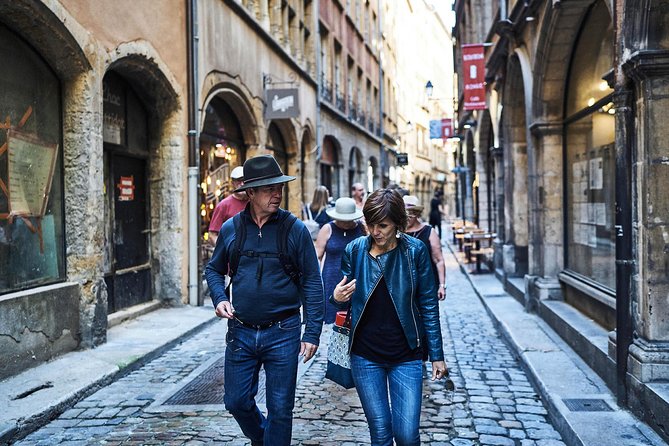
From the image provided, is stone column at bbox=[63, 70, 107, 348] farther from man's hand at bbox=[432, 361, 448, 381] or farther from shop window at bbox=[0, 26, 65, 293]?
man's hand at bbox=[432, 361, 448, 381]

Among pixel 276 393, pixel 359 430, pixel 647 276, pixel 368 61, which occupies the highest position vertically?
pixel 368 61

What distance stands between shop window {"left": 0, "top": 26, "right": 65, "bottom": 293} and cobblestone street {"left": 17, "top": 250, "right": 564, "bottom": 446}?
145 centimetres

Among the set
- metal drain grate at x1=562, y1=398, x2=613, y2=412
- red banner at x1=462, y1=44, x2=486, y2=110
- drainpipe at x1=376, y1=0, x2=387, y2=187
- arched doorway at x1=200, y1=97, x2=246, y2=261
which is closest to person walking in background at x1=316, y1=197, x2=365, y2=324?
metal drain grate at x1=562, y1=398, x2=613, y2=412

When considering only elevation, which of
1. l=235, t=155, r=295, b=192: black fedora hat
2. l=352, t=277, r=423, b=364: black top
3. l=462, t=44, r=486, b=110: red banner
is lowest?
l=352, t=277, r=423, b=364: black top

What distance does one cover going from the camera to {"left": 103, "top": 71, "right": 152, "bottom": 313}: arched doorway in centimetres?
881

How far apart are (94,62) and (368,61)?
2608 cm

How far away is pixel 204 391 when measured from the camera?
5891mm

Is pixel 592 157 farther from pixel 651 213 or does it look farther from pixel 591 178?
pixel 651 213

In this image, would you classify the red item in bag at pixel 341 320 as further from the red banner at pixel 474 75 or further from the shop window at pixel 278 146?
the shop window at pixel 278 146

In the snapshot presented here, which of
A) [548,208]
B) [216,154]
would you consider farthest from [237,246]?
[216,154]

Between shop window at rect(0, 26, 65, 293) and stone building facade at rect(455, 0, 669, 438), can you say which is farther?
A: shop window at rect(0, 26, 65, 293)

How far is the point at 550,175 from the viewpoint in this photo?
9078 millimetres

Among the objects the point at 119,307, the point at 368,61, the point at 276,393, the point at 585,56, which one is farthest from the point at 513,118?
the point at 368,61

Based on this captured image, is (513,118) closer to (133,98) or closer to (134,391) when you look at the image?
(133,98)
